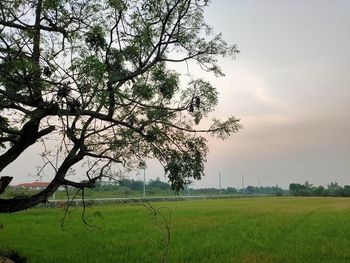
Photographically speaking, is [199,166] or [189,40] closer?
[199,166]

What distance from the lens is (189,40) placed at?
10492 millimetres

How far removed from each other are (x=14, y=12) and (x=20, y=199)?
4294 millimetres

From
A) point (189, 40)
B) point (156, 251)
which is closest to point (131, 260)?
point (156, 251)

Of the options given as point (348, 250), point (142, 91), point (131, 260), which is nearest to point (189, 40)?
point (142, 91)

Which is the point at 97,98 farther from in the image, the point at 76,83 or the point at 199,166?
the point at 199,166

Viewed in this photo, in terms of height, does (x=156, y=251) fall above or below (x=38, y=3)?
below

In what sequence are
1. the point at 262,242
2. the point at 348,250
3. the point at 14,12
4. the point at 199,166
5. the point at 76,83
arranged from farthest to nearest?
the point at 262,242 → the point at 348,250 → the point at 199,166 → the point at 14,12 → the point at 76,83

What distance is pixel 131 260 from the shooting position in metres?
14.0

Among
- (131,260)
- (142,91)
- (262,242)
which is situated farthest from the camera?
(262,242)

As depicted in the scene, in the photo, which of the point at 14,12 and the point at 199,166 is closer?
the point at 14,12

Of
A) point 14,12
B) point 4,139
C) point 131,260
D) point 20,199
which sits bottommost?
point 131,260

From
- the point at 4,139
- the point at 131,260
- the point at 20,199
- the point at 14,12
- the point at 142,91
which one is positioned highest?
the point at 14,12

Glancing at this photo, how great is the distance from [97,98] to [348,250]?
36.9 ft

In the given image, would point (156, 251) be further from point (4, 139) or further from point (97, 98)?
point (97, 98)
